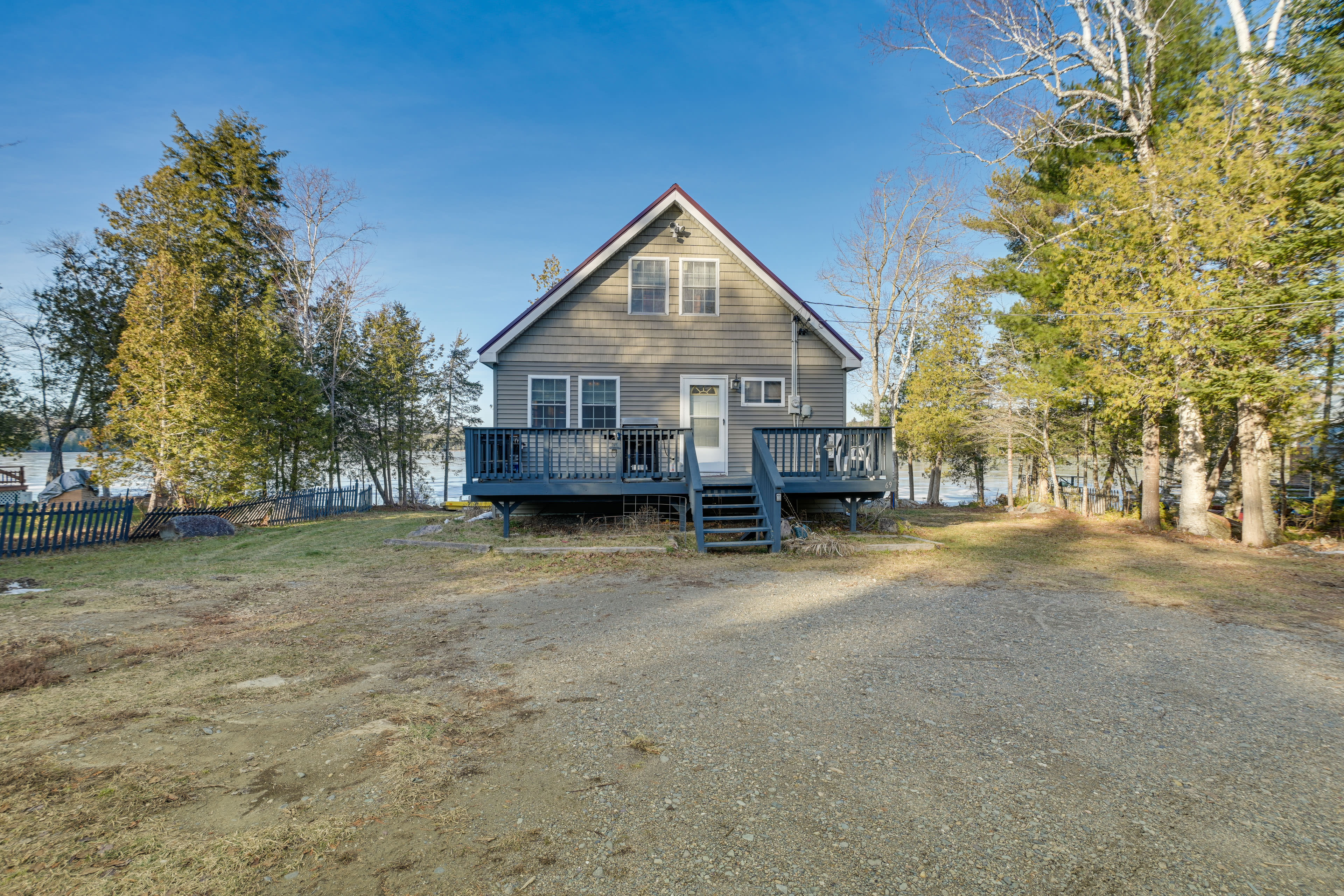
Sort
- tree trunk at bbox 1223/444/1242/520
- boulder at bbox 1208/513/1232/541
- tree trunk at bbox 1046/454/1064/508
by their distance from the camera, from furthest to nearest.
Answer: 1. tree trunk at bbox 1046/454/1064/508
2. tree trunk at bbox 1223/444/1242/520
3. boulder at bbox 1208/513/1232/541

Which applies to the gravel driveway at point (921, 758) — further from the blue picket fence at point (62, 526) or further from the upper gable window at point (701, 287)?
the blue picket fence at point (62, 526)

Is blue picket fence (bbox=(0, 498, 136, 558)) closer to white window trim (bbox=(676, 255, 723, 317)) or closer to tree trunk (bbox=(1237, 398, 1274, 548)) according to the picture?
white window trim (bbox=(676, 255, 723, 317))

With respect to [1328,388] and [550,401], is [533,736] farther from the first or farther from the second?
[1328,388]

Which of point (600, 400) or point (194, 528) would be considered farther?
point (600, 400)

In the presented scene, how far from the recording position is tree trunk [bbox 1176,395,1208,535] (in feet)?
40.0

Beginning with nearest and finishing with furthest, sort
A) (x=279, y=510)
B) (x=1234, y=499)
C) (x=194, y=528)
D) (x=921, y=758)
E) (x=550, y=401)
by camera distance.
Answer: (x=921, y=758) → (x=194, y=528) → (x=550, y=401) → (x=1234, y=499) → (x=279, y=510)

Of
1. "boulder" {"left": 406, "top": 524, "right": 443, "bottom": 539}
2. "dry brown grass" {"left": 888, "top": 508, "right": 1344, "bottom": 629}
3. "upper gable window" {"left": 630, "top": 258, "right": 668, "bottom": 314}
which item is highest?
"upper gable window" {"left": 630, "top": 258, "right": 668, "bottom": 314}

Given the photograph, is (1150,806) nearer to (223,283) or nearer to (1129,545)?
(1129,545)

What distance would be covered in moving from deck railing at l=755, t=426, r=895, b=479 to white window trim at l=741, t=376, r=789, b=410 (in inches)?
78.7

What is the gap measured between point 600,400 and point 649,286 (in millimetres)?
2901

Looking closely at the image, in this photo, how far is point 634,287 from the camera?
43.6 feet

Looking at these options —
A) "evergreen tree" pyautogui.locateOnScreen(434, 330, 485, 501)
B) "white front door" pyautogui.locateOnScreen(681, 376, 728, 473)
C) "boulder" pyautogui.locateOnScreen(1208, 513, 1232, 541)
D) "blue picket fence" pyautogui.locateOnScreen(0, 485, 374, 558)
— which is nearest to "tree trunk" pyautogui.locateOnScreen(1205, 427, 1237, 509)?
"boulder" pyautogui.locateOnScreen(1208, 513, 1232, 541)

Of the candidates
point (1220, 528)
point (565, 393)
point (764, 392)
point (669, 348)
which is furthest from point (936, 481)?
point (565, 393)

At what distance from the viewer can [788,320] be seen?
1357cm
